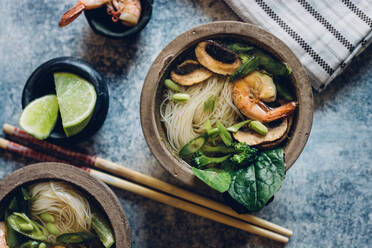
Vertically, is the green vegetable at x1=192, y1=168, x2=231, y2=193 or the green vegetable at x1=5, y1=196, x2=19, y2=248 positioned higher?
the green vegetable at x1=192, y1=168, x2=231, y2=193

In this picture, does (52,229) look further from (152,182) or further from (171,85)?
(171,85)

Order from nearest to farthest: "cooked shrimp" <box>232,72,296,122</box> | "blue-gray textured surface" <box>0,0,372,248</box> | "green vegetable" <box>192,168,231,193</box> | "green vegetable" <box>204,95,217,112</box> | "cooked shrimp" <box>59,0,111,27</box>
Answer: "green vegetable" <box>192,168,231,193</box> < "cooked shrimp" <box>232,72,296,122</box> < "green vegetable" <box>204,95,217,112</box> < "cooked shrimp" <box>59,0,111,27</box> < "blue-gray textured surface" <box>0,0,372,248</box>

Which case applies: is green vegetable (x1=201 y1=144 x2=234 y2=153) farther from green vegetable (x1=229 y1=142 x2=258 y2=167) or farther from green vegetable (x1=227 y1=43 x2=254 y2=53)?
green vegetable (x1=227 y1=43 x2=254 y2=53)

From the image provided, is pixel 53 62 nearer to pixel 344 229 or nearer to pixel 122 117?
pixel 122 117

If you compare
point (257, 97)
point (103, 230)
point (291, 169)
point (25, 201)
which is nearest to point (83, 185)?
point (103, 230)

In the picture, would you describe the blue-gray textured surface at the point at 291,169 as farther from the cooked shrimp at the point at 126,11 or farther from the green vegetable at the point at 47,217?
the green vegetable at the point at 47,217

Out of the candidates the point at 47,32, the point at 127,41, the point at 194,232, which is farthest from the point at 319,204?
the point at 47,32

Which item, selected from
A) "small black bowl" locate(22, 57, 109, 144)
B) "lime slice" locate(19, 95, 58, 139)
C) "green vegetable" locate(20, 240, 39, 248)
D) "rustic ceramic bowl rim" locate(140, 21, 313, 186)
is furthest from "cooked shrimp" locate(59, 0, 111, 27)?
"green vegetable" locate(20, 240, 39, 248)
